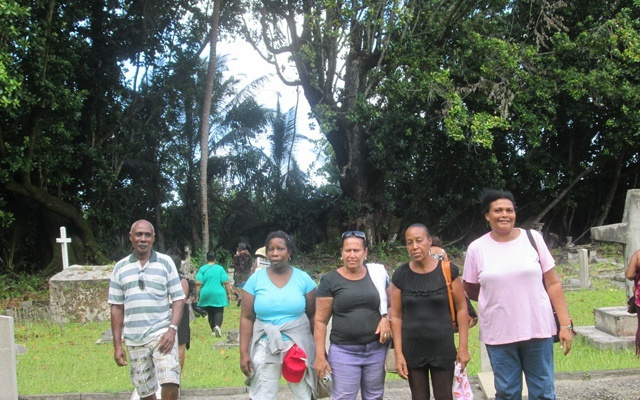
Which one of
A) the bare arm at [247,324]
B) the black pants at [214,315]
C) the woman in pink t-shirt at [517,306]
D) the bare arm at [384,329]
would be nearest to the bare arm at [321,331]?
the bare arm at [384,329]

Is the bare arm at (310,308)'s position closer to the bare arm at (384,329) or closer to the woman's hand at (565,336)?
the bare arm at (384,329)

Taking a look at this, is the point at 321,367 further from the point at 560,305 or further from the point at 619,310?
the point at 619,310

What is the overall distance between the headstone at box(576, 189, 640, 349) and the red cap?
4018 millimetres

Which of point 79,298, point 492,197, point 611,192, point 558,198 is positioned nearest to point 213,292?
point 79,298

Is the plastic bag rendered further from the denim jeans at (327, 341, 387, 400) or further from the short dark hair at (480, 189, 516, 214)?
the short dark hair at (480, 189, 516, 214)

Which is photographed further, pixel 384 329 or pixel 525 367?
pixel 384 329

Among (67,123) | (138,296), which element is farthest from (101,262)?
(138,296)

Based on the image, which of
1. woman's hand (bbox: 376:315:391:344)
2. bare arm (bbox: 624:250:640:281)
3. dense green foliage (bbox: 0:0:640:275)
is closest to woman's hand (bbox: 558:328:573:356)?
woman's hand (bbox: 376:315:391:344)

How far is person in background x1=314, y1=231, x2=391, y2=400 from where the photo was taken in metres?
4.53

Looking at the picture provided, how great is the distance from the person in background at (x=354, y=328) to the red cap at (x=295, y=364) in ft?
0.32

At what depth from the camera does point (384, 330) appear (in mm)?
4523

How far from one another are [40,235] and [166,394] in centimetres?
1783

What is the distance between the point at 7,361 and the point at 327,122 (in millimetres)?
14965

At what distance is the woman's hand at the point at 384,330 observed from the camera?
452cm
